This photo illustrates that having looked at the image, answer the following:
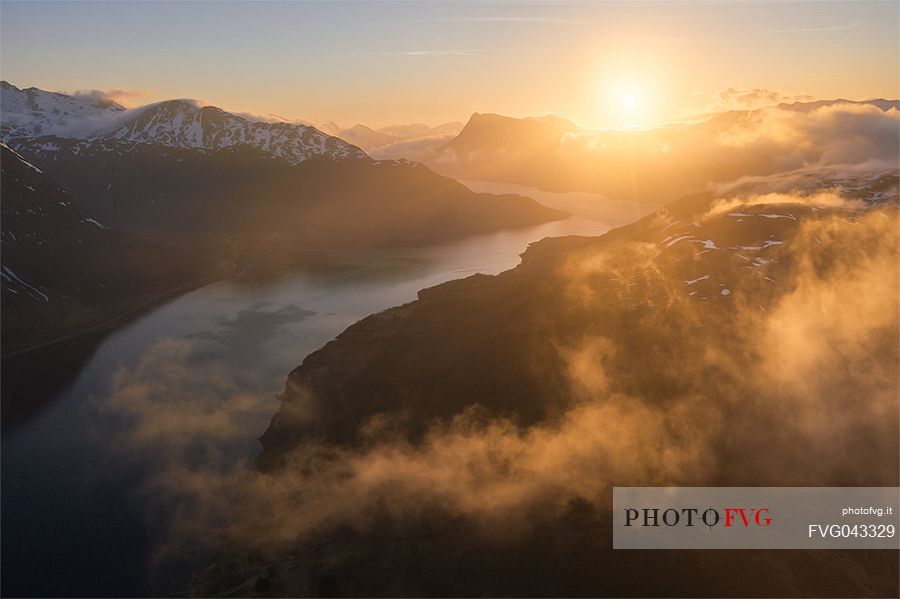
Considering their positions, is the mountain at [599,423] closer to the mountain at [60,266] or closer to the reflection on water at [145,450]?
the reflection on water at [145,450]

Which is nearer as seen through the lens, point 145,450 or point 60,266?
point 145,450

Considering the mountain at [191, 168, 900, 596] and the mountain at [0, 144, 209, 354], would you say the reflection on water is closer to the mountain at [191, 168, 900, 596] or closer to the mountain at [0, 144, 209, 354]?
the mountain at [191, 168, 900, 596]

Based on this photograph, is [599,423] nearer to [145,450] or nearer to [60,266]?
[145,450]

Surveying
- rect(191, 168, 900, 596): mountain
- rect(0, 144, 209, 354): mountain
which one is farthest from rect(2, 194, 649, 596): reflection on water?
rect(0, 144, 209, 354): mountain

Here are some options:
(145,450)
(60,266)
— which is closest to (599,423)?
(145,450)

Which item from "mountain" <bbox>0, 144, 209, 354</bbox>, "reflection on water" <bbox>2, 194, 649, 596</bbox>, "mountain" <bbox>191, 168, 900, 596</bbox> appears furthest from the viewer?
"mountain" <bbox>0, 144, 209, 354</bbox>
